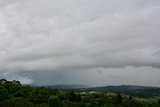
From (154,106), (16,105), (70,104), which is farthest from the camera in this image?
(154,106)

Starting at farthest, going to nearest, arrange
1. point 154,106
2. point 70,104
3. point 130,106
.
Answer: point 130,106 → point 154,106 → point 70,104

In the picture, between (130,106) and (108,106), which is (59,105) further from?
(130,106)

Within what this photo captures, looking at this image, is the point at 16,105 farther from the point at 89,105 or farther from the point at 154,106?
the point at 154,106

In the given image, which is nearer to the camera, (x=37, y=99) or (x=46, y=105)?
(x=46, y=105)

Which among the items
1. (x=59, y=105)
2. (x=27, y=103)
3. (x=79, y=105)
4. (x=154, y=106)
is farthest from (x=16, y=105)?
(x=154, y=106)

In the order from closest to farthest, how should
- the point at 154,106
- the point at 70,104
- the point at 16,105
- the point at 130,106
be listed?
the point at 16,105 → the point at 70,104 → the point at 154,106 → the point at 130,106

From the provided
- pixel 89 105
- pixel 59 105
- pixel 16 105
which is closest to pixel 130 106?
pixel 89 105

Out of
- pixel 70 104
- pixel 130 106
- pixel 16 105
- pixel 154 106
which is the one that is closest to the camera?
pixel 16 105

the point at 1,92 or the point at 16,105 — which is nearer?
the point at 16,105

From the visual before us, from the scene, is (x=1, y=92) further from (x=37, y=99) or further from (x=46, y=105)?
(x=46, y=105)
